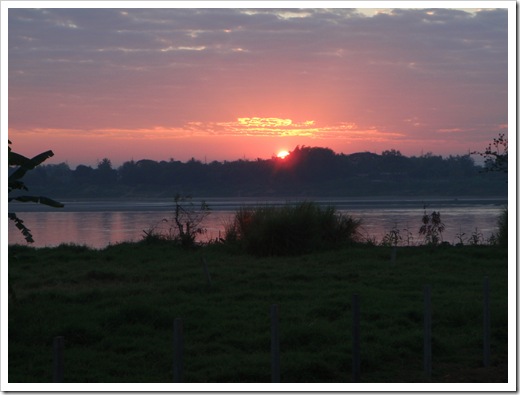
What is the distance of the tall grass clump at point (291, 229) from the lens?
17.8m

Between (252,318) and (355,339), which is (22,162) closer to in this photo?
(252,318)

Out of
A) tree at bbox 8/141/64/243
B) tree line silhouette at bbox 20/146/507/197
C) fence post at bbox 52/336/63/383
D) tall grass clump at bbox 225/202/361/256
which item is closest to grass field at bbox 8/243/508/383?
→ tree at bbox 8/141/64/243

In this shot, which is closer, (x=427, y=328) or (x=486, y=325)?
(x=427, y=328)

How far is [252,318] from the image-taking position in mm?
10359

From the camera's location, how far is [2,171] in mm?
7059

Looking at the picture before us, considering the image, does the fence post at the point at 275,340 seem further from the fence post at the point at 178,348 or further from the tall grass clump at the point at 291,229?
the tall grass clump at the point at 291,229

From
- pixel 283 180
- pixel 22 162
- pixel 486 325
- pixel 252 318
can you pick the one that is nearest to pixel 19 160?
pixel 22 162

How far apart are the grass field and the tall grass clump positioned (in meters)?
1.63

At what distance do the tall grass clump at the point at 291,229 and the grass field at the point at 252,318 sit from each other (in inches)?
64.3

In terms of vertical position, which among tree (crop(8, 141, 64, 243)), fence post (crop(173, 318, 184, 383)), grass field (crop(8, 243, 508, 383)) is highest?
tree (crop(8, 141, 64, 243))

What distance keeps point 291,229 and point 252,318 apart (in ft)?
25.3

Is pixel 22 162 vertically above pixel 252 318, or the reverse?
pixel 22 162

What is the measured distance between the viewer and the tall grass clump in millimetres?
17781

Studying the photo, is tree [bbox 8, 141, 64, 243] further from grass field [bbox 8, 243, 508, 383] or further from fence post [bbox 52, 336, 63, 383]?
fence post [bbox 52, 336, 63, 383]
